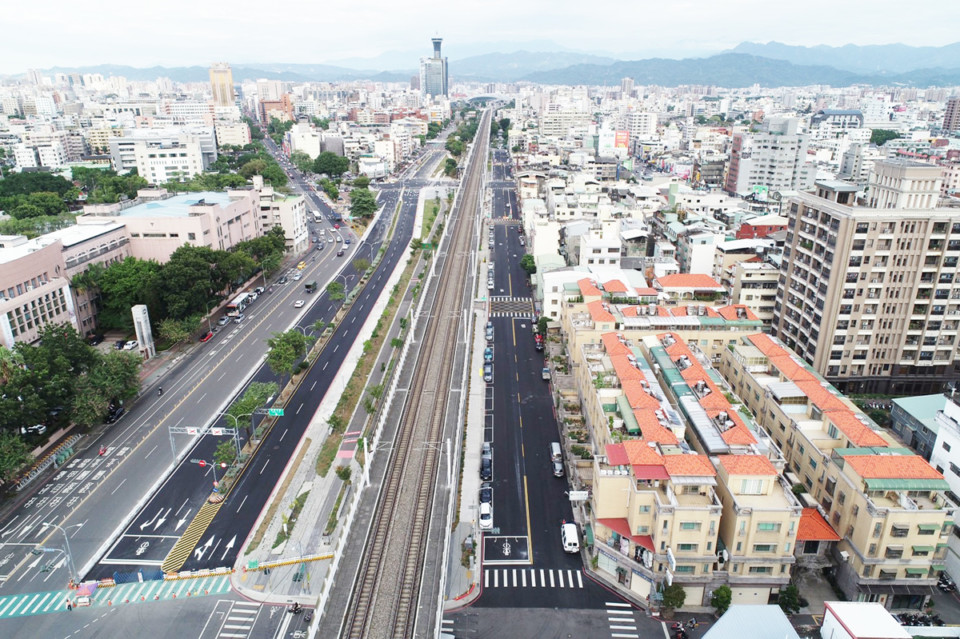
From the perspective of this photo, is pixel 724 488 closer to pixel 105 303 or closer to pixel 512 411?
pixel 512 411

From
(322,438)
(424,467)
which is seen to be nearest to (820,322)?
(424,467)

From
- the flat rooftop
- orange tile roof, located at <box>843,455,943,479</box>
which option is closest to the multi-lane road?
the flat rooftop

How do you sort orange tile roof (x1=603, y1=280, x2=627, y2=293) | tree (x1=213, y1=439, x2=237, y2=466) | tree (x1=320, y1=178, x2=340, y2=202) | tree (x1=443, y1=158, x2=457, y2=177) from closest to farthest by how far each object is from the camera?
tree (x1=213, y1=439, x2=237, y2=466) → orange tile roof (x1=603, y1=280, x2=627, y2=293) → tree (x1=320, y1=178, x2=340, y2=202) → tree (x1=443, y1=158, x2=457, y2=177)

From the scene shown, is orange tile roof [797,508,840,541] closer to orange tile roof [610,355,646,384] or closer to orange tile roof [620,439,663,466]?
orange tile roof [620,439,663,466]

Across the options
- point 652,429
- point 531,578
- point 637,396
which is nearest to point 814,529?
point 652,429

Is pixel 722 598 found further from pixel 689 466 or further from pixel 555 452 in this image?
pixel 555 452
